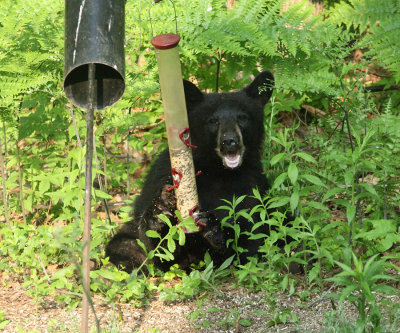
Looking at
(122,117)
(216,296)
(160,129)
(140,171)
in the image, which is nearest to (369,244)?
(216,296)

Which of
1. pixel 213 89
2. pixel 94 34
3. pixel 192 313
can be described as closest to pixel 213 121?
pixel 213 89

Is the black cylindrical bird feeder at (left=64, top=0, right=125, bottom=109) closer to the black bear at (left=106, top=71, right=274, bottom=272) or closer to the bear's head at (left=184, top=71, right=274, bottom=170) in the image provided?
the black bear at (left=106, top=71, right=274, bottom=272)

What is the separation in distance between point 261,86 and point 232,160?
0.82 meters

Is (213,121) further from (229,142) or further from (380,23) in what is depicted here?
(380,23)

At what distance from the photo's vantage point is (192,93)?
4.92m

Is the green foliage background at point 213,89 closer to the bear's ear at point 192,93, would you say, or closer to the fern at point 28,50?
the fern at point 28,50

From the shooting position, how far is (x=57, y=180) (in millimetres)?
4703

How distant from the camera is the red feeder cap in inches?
136

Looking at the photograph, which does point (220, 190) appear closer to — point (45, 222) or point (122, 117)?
point (122, 117)

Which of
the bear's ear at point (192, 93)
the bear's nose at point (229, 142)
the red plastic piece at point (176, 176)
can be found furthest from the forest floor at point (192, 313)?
the bear's ear at point (192, 93)

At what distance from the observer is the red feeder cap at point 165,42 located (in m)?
3.46

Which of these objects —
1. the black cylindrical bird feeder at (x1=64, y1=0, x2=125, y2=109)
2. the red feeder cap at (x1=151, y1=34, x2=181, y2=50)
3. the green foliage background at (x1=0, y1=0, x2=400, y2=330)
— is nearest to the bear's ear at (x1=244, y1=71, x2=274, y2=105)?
the green foliage background at (x1=0, y1=0, x2=400, y2=330)

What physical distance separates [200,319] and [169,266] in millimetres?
1044

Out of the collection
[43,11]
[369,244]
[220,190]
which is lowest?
[369,244]
